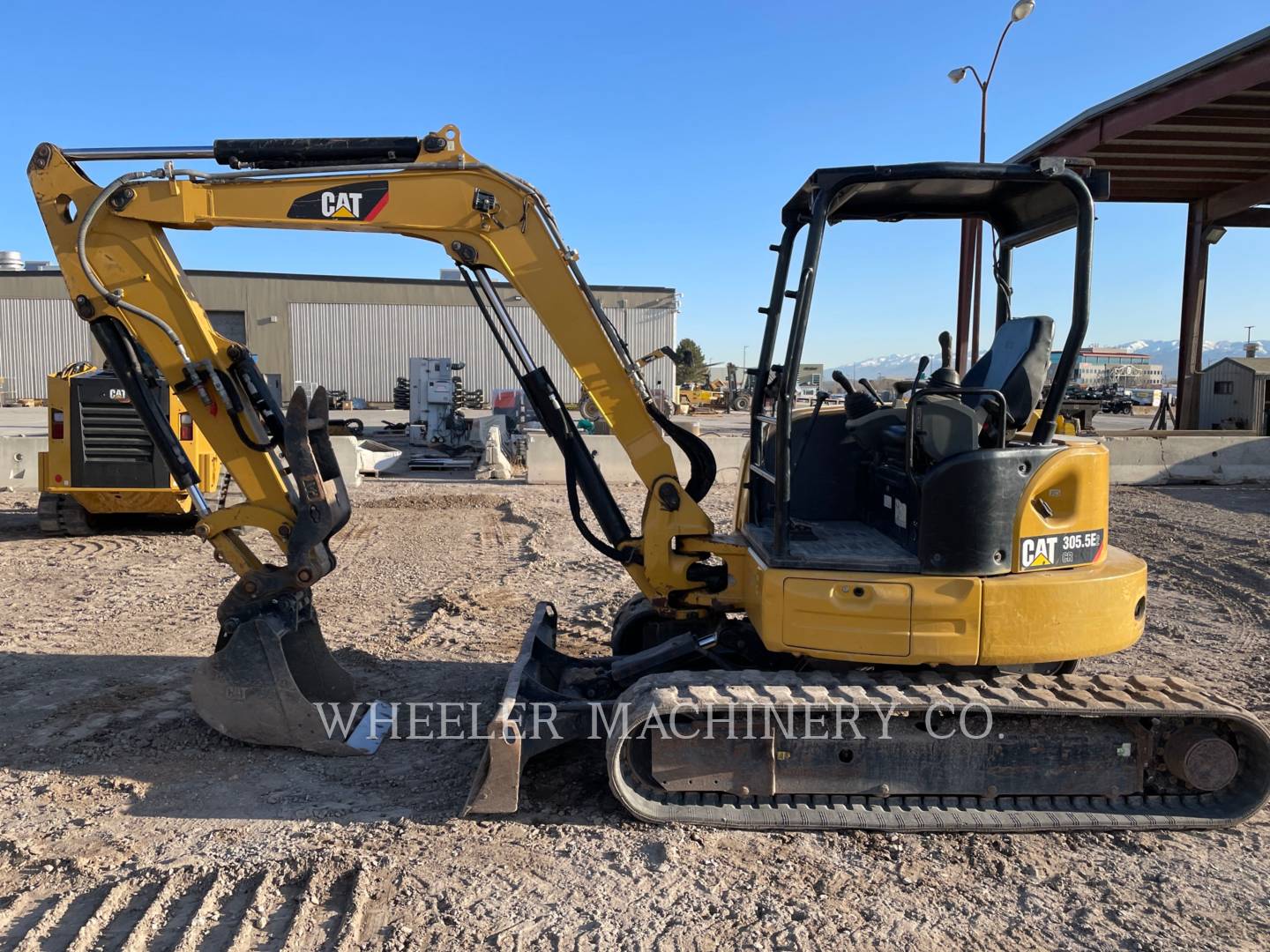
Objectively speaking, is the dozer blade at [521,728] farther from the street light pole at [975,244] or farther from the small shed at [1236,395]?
the small shed at [1236,395]

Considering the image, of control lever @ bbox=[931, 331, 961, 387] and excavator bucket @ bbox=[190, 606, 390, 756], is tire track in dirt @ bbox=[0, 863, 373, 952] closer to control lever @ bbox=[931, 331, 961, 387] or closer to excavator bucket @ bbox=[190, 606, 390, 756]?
excavator bucket @ bbox=[190, 606, 390, 756]

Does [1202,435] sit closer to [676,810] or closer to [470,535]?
[470,535]

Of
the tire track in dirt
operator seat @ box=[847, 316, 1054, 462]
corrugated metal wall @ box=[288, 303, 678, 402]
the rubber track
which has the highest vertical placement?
corrugated metal wall @ box=[288, 303, 678, 402]

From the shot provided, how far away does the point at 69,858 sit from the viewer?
345 cm

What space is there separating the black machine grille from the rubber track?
7832mm

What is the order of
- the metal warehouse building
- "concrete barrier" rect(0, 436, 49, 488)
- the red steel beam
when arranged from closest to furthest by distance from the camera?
"concrete barrier" rect(0, 436, 49, 488), the red steel beam, the metal warehouse building

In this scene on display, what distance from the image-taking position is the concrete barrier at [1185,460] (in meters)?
15.1

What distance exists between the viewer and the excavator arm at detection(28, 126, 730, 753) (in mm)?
4238

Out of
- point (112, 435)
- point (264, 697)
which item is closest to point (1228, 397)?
point (112, 435)

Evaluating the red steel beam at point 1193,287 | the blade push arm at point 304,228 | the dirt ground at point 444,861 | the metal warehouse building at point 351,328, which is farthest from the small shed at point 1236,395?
the blade push arm at point 304,228

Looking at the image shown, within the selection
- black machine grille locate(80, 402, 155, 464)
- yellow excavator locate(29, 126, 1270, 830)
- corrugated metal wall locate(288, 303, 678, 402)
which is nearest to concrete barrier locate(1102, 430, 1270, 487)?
yellow excavator locate(29, 126, 1270, 830)

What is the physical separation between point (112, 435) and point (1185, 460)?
53.6 ft

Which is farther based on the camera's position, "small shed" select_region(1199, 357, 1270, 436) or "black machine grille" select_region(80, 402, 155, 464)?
"small shed" select_region(1199, 357, 1270, 436)

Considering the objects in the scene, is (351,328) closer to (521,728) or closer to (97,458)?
(97,458)
